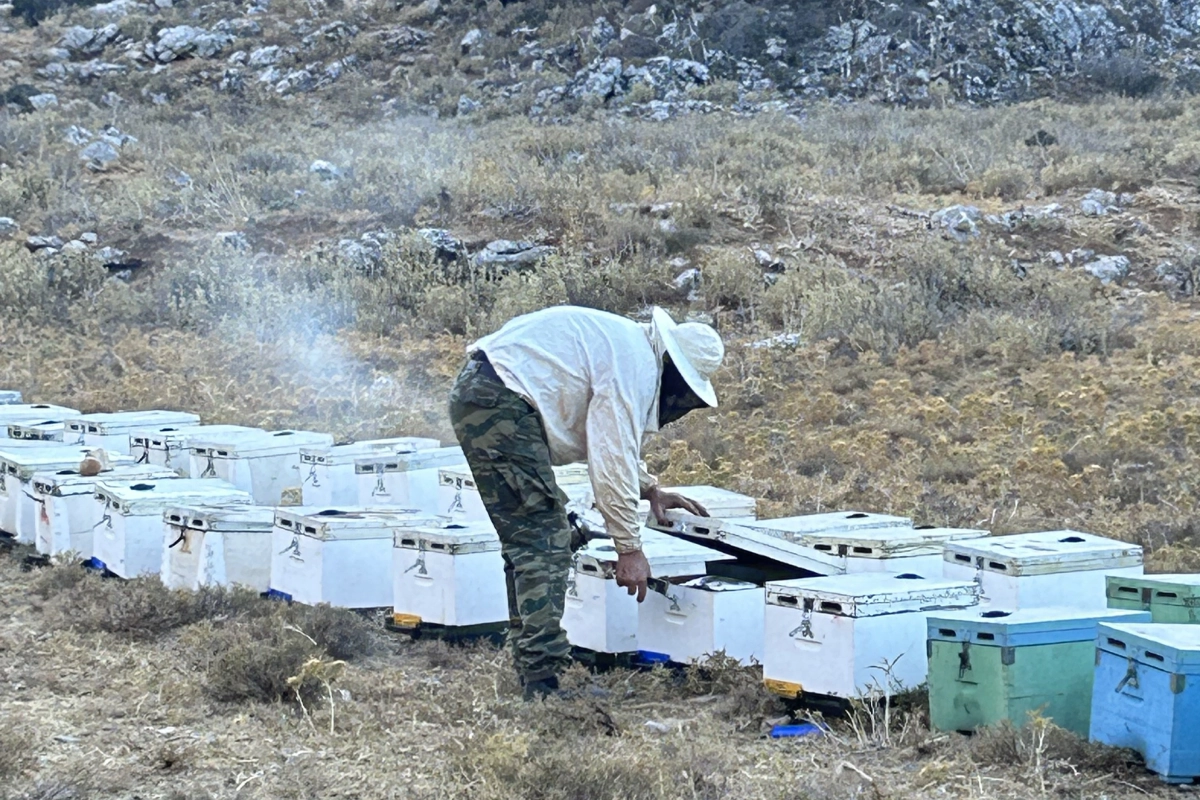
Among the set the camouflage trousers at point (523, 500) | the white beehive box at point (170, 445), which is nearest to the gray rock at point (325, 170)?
the white beehive box at point (170, 445)

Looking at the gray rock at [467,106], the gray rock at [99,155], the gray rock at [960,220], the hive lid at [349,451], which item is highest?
the gray rock at [467,106]

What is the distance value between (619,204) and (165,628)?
1213 centimetres

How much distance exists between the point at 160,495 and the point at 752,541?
3067 mm

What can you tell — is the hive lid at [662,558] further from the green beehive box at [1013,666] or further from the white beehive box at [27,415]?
the white beehive box at [27,415]

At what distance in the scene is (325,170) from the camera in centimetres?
2130

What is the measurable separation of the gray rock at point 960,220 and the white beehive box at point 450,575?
11459 mm

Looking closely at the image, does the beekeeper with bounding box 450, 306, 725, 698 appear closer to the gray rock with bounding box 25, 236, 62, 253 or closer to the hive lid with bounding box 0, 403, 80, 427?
the hive lid with bounding box 0, 403, 80, 427

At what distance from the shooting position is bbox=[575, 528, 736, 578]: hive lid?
539 cm

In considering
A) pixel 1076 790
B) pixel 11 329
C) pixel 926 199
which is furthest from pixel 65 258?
pixel 1076 790

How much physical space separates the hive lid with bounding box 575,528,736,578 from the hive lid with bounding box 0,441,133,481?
3639mm

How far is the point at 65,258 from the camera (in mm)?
A: 17391

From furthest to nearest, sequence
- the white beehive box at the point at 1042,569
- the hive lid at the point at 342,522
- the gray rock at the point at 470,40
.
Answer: the gray rock at the point at 470,40, the hive lid at the point at 342,522, the white beehive box at the point at 1042,569

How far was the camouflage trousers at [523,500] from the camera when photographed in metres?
4.91

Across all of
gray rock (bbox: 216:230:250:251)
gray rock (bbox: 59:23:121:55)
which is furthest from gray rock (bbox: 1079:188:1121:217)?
gray rock (bbox: 59:23:121:55)
